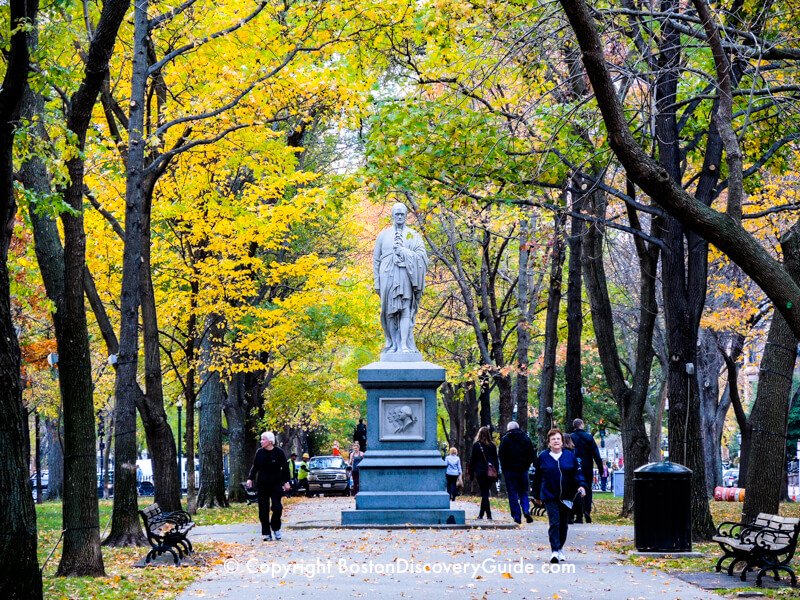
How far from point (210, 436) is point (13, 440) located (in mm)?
20555

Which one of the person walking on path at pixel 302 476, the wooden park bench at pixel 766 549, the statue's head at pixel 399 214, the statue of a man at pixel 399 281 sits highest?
the statue's head at pixel 399 214

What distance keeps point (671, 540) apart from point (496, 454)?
292 inches

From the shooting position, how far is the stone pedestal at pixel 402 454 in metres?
19.6

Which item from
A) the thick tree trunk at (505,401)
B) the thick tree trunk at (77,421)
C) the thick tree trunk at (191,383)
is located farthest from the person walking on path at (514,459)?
the thick tree trunk at (505,401)

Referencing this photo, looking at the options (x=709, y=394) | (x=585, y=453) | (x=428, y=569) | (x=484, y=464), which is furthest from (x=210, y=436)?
(x=428, y=569)

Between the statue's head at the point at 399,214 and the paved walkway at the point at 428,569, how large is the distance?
5.94 m

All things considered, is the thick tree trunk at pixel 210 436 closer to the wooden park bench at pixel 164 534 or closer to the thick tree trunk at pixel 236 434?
the thick tree trunk at pixel 236 434

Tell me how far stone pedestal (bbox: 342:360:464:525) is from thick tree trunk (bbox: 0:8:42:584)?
10725 mm

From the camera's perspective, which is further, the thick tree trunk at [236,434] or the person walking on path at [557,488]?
the thick tree trunk at [236,434]

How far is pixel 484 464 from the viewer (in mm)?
21953

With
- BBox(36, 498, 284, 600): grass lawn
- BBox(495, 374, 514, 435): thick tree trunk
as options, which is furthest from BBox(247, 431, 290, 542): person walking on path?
BBox(495, 374, 514, 435): thick tree trunk

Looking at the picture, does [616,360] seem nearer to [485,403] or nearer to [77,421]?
[77,421]

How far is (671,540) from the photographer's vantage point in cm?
1508

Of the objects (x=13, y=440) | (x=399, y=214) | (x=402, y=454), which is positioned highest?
(x=399, y=214)
